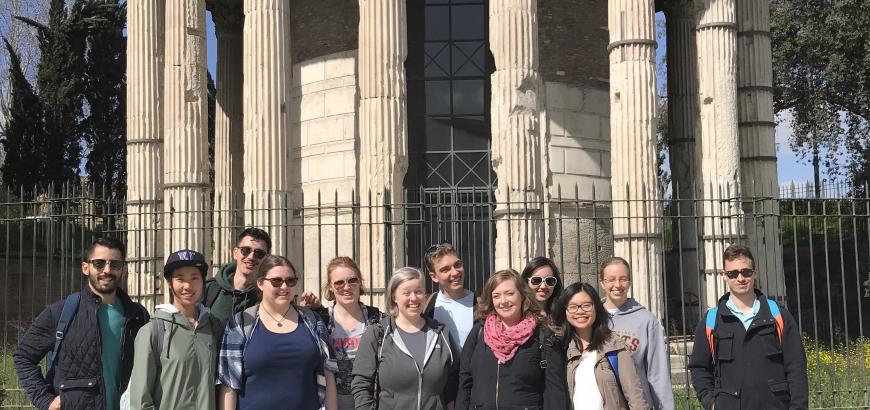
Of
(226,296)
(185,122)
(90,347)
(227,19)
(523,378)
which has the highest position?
(227,19)

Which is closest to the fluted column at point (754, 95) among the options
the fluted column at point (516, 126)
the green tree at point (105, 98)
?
the fluted column at point (516, 126)

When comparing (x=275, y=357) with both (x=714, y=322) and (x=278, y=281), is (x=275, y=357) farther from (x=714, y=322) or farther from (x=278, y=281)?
(x=714, y=322)

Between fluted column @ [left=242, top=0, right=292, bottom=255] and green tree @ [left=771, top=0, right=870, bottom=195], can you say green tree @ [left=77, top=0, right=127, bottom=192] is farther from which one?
green tree @ [left=771, top=0, right=870, bottom=195]

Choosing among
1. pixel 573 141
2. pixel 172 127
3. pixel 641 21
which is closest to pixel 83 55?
pixel 172 127

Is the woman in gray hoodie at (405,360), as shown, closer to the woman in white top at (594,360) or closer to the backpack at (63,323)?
the woman in white top at (594,360)

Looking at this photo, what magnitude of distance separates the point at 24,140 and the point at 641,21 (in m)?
16.7

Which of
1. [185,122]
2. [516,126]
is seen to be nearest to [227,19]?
[185,122]

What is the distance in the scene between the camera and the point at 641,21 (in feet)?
53.5

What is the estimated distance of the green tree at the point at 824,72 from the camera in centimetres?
2336

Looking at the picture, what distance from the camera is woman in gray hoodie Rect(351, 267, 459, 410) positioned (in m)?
6.53

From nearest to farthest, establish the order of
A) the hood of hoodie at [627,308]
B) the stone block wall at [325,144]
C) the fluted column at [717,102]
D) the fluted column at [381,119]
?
the hood of hoodie at [627,308] → the fluted column at [381,119] → the fluted column at [717,102] → the stone block wall at [325,144]

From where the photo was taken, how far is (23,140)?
86.2ft

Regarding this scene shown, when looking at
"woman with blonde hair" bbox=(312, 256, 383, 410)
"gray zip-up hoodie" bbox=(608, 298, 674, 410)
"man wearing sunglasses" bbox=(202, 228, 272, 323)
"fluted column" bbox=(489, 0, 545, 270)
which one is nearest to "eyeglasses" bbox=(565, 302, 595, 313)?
"gray zip-up hoodie" bbox=(608, 298, 674, 410)

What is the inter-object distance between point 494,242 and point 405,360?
40.0 ft
